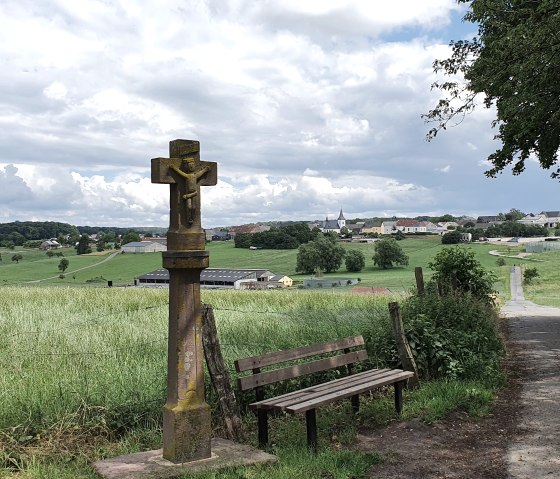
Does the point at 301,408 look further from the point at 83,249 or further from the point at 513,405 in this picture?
the point at 83,249

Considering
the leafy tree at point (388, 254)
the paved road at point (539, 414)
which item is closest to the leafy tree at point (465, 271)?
the paved road at point (539, 414)

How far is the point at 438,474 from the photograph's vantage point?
17.0ft

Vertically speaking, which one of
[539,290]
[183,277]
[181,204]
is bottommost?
[539,290]

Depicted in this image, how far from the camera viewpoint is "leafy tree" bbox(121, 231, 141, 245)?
3231 inches

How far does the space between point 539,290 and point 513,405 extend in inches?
1668

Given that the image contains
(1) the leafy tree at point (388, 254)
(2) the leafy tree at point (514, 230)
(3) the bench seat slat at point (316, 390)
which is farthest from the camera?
(2) the leafy tree at point (514, 230)

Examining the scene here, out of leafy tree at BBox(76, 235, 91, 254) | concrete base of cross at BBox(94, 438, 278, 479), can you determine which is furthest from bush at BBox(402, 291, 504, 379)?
leafy tree at BBox(76, 235, 91, 254)

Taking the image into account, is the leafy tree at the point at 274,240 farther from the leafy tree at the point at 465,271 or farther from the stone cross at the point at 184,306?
the stone cross at the point at 184,306

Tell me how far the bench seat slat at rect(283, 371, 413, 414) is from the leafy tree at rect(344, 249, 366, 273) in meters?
70.2

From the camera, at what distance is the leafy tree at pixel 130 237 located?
269ft

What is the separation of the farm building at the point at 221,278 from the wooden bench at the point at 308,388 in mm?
45259

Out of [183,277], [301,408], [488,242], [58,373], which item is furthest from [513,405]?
[488,242]

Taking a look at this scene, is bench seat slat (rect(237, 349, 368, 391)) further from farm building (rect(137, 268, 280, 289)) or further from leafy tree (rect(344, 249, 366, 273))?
leafy tree (rect(344, 249, 366, 273))

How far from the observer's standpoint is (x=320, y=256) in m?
75.7
